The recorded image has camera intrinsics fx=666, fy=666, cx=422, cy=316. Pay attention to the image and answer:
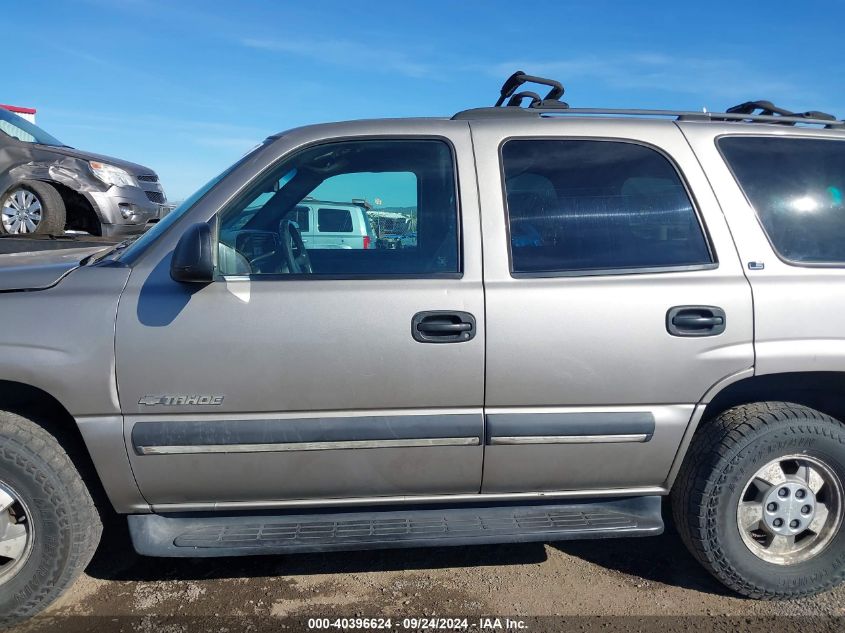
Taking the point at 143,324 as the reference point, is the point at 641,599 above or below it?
below

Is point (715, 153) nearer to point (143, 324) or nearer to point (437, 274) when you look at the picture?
point (437, 274)

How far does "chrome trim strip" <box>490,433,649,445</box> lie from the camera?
8.46 feet

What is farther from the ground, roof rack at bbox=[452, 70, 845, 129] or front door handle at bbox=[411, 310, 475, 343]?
roof rack at bbox=[452, 70, 845, 129]

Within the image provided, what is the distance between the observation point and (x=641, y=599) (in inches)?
111

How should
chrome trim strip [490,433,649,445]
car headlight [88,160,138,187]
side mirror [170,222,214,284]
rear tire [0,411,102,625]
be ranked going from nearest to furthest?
1. side mirror [170,222,214,284]
2. rear tire [0,411,102,625]
3. chrome trim strip [490,433,649,445]
4. car headlight [88,160,138,187]

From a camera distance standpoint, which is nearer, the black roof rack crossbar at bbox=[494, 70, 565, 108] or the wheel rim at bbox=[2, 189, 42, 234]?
the black roof rack crossbar at bbox=[494, 70, 565, 108]

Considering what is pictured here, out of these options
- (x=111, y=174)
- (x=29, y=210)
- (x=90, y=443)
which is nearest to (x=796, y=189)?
(x=90, y=443)

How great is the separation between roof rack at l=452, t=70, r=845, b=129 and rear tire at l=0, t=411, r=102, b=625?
211 centimetres

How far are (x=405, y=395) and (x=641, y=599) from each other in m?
1.38

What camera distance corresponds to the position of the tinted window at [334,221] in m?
3.06

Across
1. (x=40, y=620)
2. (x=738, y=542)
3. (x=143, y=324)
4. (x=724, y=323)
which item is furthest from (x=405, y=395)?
(x=40, y=620)

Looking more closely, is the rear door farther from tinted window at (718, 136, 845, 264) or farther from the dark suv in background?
the dark suv in background

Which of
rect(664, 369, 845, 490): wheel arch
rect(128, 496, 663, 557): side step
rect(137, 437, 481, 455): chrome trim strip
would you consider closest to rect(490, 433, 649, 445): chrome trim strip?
rect(137, 437, 481, 455): chrome trim strip

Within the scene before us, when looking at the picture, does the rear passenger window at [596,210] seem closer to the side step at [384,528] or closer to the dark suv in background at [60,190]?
the side step at [384,528]
